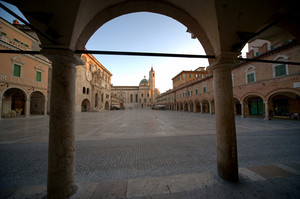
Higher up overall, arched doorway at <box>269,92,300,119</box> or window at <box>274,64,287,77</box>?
window at <box>274,64,287,77</box>

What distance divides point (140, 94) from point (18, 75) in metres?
64.8

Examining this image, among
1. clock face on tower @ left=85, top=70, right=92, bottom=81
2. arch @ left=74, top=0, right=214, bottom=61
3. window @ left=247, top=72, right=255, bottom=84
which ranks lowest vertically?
arch @ left=74, top=0, right=214, bottom=61

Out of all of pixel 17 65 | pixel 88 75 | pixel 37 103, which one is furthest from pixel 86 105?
pixel 17 65

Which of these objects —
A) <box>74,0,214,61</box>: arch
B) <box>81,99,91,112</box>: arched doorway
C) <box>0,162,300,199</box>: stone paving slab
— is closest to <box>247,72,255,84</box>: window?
<box>0,162,300,199</box>: stone paving slab

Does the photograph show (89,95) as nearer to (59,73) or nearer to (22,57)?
(22,57)

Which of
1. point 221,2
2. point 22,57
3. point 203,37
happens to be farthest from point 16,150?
point 22,57

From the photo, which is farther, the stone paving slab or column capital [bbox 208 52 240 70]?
column capital [bbox 208 52 240 70]

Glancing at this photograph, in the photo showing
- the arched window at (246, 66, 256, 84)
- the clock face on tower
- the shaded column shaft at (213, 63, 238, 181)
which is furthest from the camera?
the clock face on tower

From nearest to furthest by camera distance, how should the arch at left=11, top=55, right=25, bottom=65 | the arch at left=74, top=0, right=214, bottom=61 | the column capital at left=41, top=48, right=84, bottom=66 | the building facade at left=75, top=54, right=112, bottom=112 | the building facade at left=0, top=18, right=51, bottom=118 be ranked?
the column capital at left=41, top=48, right=84, bottom=66 < the arch at left=74, top=0, right=214, bottom=61 < the building facade at left=0, top=18, right=51, bottom=118 < the arch at left=11, top=55, right=25, bottom=65 < the building facade at left=75, top=54, right=112, bottom=112

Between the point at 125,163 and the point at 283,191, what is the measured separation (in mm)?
3496

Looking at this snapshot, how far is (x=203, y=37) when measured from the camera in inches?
113

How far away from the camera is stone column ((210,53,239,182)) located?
2.45 meters

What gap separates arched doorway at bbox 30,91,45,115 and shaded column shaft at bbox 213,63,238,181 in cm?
2493

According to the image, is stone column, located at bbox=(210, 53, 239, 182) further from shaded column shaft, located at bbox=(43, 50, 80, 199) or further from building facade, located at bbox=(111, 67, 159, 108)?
building facade, located at bbox=(111, 67, 159, 108)
